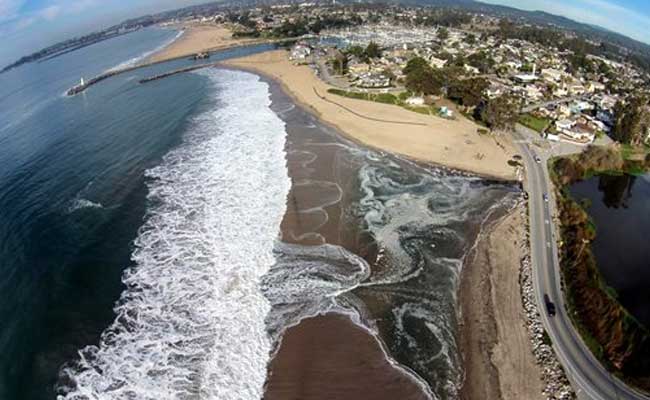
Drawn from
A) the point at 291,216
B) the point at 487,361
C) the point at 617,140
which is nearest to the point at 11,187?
the point at 291,216

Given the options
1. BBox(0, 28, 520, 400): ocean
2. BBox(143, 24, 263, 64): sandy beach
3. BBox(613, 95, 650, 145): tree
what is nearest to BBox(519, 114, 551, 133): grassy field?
BBox(613, 95, 650, 145): tree

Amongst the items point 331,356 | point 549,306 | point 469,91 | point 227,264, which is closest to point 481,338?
point 549,306

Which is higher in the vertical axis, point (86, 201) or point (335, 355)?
point (86, 201)

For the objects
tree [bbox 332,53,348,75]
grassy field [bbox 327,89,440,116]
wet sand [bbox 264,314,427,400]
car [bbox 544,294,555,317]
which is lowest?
wet sand [bbox 264,314,427,400]

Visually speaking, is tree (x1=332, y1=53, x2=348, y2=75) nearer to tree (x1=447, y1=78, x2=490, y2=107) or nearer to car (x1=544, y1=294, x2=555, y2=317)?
tree (x1=447, y1=78, x2=490, y2=107)

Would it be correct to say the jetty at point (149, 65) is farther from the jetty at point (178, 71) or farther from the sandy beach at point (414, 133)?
the sandy beach at point (414, 133)

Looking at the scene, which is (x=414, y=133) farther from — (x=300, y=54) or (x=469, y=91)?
(x=300, y=54)

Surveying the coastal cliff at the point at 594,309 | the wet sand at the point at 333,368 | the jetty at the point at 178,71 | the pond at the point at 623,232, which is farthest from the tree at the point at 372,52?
the wet sand at the point at 333,368

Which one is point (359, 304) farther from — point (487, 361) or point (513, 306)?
point (513, 306)
